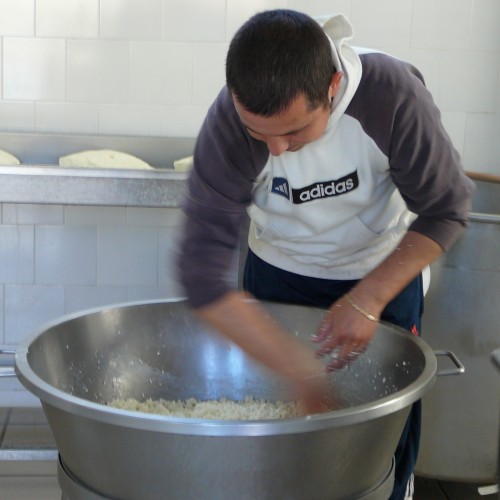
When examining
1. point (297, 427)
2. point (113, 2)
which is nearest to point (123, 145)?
point (113, 2)

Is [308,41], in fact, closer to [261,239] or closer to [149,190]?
[261,239]

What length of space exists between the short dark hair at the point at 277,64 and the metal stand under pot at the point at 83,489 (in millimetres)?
524

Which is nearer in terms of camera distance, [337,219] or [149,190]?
[337,219]

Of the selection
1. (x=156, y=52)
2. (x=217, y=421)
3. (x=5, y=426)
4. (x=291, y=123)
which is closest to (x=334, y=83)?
(x=291, y=123)

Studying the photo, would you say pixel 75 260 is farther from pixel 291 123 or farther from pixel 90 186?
pixel 291 123

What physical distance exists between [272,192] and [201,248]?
0.19 metres

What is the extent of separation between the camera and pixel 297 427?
3.02 ft

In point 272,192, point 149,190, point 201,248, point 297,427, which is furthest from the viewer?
Answer: point 149,190

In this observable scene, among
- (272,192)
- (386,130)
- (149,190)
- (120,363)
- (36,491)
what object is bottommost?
(36,491)

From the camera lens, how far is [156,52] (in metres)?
2.59

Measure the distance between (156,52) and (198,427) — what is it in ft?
6.16

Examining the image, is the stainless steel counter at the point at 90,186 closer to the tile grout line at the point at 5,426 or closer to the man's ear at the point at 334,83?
the tile grout line at the point at 5,426

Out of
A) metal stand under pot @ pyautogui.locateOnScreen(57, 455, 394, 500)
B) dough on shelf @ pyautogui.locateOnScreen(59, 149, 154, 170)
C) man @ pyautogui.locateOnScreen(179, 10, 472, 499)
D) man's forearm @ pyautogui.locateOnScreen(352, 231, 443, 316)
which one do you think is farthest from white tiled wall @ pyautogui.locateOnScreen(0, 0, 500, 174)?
metal stand under pot @ pyautogui.locateOnScreen(57, 455, 394, 500)

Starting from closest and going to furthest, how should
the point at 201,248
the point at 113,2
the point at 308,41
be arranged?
the point at 308,41, the point at 201,248, the point at 113,2
